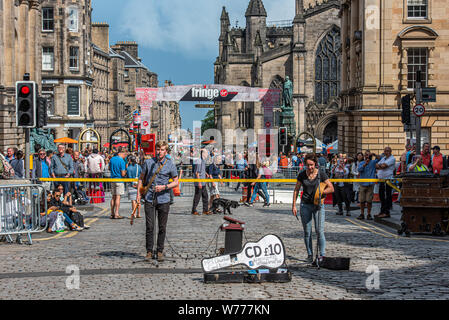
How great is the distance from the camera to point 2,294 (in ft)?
29.7

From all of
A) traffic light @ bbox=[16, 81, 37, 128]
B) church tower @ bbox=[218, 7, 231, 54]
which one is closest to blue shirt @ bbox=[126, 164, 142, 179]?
traffic light @ bbox=[16, 81, 37, 128]

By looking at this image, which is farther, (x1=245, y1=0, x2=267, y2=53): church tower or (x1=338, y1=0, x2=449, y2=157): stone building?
(x1=245, y1=0, x2=267, y2=53): church tower

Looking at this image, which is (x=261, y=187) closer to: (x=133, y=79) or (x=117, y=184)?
(x=117, y=184)

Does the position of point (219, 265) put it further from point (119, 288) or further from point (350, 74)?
point (350, 74)

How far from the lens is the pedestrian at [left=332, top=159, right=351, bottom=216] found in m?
20.1

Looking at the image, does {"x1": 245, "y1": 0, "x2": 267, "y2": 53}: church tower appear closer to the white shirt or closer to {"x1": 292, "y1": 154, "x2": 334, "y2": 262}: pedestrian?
the white shirt


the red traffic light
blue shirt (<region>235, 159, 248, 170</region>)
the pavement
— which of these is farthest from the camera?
blue shirt (<region>235, 159, 248, 170</region>)

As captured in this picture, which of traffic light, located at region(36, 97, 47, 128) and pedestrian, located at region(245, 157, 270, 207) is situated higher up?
traffic light, located at region(36, 97, 47, 128)

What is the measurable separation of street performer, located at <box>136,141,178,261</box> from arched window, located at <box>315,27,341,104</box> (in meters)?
61.4

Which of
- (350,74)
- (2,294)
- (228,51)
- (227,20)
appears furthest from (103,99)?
(2,294)

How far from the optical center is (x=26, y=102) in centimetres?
1506

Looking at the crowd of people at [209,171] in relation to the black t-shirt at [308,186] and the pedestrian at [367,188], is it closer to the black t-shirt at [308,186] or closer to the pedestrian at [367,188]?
the pedestrian at [367,188]

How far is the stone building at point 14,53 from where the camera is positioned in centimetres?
3175
